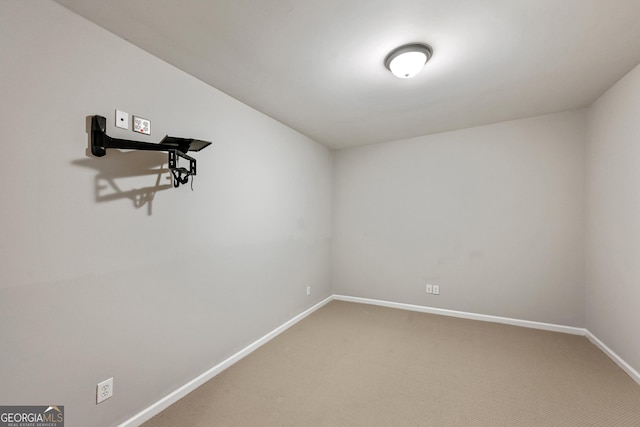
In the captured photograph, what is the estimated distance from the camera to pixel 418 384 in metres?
2.13

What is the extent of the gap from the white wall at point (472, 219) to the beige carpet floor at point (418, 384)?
54 cm

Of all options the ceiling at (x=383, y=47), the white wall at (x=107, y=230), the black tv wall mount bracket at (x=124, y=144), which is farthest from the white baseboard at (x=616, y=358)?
the black tv wall mount bracket at (x=124, y=144)

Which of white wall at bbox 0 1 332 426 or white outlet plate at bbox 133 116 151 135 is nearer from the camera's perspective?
white wall at bbox 0 1 332 426

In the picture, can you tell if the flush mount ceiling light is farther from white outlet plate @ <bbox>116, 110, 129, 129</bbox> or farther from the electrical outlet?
the electrical outlet

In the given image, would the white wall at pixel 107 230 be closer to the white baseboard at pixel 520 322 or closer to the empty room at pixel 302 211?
the empty room at pixel 302 211

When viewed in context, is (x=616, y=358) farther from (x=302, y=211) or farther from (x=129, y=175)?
(x=129, y=175)

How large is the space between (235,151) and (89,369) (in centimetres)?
188

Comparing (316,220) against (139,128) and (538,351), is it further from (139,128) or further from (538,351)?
(538,351)

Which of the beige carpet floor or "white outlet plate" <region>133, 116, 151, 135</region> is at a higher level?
"white outlet plate" <region>133, 116, 151, 135</region>

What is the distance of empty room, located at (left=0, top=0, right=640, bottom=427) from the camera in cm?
142

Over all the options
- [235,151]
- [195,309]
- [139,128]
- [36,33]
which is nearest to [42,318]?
[195,309]

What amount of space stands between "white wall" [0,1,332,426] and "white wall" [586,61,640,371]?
329cm

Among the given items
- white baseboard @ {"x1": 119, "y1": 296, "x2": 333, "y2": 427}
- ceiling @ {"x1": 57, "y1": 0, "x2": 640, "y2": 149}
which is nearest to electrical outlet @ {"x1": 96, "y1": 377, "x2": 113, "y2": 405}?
white baseboard @ {"x1": 119, "y1": 296, "x2": 333, "y2": 427}

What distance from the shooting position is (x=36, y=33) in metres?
1.35
